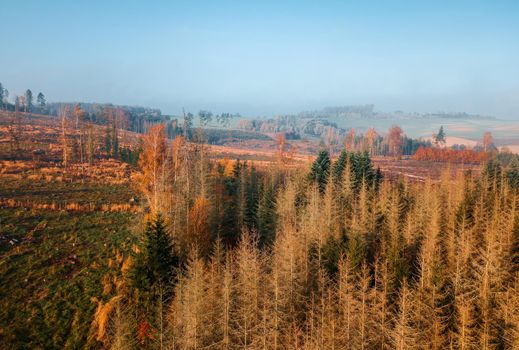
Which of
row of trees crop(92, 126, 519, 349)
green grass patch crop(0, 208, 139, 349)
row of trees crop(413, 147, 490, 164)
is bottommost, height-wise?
green grass patch crop(0, 208, 139, 349)

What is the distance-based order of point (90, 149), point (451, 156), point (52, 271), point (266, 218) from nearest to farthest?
1. point (52, 271)
2. point (266, 218)
3. point (90, 149)
4. point (451, 156)

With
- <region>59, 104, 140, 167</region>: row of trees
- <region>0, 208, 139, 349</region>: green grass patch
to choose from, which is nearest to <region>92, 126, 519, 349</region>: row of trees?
<region>0, 208, 139, 349</region>: green grass patch

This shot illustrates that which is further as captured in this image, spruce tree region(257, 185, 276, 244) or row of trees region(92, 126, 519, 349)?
spruce tree region(257, 185, 276, 244)

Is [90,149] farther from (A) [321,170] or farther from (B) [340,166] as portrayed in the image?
(B) [340,166]

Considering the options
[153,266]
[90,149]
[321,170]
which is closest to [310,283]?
[153,266]

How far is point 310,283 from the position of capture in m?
31.5

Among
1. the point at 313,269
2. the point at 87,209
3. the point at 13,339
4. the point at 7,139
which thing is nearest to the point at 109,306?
the point at 13,339

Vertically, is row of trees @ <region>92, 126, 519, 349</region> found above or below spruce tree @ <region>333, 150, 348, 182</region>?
below

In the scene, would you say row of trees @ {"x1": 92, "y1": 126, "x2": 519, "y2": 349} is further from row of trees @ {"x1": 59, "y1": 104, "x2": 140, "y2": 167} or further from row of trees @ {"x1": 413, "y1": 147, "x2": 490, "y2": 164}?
row of trees @ {"x1": 413, "y1": 147, "x2": 490, "y2": 164}

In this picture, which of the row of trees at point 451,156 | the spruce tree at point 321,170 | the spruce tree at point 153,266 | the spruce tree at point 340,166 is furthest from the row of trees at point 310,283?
the row of trees at point 451,156

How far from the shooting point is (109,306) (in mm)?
29062

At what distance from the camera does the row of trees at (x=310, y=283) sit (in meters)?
21.1

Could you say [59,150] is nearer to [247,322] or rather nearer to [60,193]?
[60,193]

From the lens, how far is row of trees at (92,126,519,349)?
69.2ft
